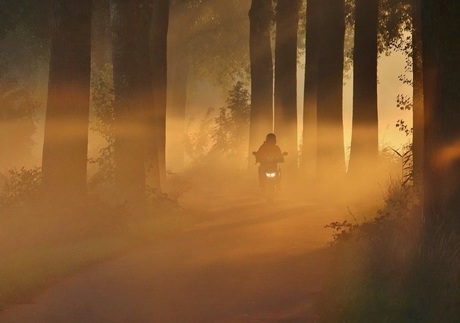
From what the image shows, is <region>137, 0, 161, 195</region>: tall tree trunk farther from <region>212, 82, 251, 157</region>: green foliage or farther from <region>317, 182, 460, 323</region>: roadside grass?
<region>212, 82, 251, 157</region>: green foliage

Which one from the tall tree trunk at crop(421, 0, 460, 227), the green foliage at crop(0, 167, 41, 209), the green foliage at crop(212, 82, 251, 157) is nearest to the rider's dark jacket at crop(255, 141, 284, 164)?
the green foliage at crop(0, 167, 41, 209)

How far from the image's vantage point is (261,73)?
41.1 m

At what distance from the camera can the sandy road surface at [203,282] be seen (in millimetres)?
11219

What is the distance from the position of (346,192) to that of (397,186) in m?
8.56

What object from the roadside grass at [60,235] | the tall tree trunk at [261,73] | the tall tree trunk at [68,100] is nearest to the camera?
the roadside grass at [60,235]

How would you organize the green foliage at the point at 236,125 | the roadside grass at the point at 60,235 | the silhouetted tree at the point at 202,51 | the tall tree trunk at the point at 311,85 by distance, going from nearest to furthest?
the roadside grass at the point at 60,235, the tall tree trunk at the point at 311,85, the green foliage at the point at 236,125, the silhouetted tree at the point at 202,51

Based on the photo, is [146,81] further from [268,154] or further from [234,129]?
[234,129]

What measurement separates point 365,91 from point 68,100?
37.6ft

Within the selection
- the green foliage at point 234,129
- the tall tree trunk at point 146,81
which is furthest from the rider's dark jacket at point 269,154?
the green foliage at point 234,129

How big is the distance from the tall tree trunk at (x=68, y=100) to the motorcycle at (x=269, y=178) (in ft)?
29.0

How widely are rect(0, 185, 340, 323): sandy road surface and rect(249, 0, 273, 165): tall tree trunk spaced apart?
66.6 feet

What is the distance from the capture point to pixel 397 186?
2153 centimetres

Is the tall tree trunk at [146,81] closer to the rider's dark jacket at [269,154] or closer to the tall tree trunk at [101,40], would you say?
the rider's dark jacket at [269,154]

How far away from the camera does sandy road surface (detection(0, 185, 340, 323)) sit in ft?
36.8
